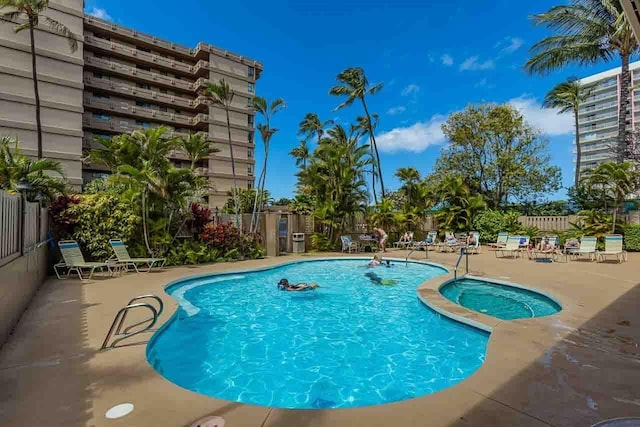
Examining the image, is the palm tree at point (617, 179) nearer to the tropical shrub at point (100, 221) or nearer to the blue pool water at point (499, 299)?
the blue pool water at point (499, 299)

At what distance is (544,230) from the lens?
1970cm

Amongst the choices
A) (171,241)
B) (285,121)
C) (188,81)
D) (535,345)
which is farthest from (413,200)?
(188,81)

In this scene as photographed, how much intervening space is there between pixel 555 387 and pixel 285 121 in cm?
4149

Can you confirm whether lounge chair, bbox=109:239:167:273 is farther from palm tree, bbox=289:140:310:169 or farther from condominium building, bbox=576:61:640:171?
condominium building, bbox=576:61:640:171

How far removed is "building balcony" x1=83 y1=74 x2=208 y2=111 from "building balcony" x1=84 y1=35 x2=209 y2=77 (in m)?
3.23

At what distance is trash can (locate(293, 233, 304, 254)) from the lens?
17531mm

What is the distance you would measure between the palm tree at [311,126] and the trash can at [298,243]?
23288mm

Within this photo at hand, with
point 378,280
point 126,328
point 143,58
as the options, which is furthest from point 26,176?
point 143,58

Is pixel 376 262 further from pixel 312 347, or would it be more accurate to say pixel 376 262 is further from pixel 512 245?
pixel 312 347

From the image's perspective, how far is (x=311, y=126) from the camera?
126 feet

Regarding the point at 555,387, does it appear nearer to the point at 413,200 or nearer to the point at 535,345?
the point at 535,345

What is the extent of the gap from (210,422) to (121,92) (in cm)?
4168

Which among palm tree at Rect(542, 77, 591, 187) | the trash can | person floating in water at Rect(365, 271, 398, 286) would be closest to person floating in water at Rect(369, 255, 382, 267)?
person floating in water at Rect(365, 271, 398, 286)

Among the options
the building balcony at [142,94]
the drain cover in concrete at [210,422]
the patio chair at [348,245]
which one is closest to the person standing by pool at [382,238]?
the patio chair at [348,245]
